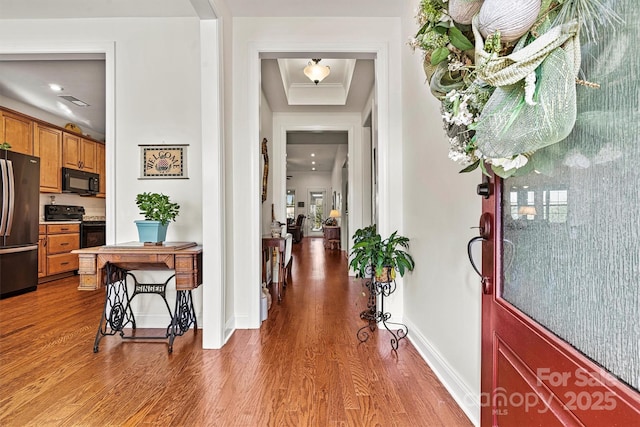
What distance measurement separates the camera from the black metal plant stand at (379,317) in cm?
249

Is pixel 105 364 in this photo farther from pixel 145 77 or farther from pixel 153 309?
pixel 145 77

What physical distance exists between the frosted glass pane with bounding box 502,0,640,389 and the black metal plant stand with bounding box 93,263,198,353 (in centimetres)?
239

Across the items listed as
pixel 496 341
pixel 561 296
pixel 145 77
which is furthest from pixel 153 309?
pixel 561 296

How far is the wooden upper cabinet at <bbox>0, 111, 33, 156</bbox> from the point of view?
13.9 ft

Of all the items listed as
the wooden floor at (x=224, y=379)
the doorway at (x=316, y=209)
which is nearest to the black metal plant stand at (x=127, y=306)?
the wooden floor at (x=224, y=379)

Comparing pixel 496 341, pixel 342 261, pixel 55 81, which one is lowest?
pixel 342 261

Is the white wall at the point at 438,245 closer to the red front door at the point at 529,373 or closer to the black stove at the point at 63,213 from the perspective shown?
the red front door at the point at 529,373

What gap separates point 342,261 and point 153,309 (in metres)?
4.29

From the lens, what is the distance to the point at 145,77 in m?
2.85

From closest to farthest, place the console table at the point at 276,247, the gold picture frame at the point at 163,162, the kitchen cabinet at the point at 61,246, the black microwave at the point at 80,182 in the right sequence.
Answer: the gold picture frame at the point at 163,162 → the console table at the point at 276,247 → the kitchen cabinet at the point at 61,246 → the black microwave at the point at 80,182

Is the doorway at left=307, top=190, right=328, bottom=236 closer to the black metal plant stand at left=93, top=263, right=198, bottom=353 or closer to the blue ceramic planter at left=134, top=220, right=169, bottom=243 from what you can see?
the black metal plant stand at left=93, top=263, right=198, bottom=353

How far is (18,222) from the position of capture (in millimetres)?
3945

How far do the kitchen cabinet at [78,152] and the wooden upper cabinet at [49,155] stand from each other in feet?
0.35

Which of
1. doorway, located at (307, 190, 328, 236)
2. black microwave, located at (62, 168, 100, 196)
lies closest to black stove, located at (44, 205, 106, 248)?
black microwave, located at (62, 168, 100, 196)
